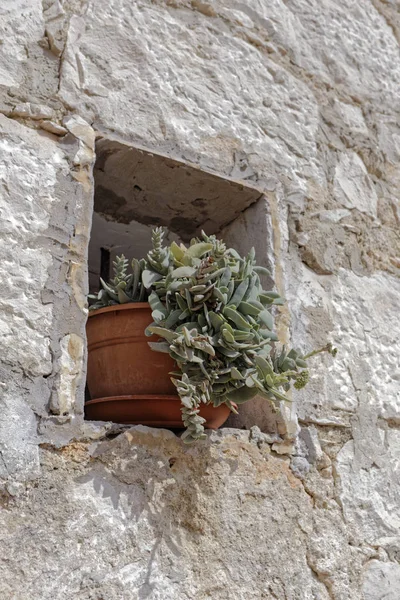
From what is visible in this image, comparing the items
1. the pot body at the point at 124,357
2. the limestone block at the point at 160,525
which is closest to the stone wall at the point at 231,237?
the limestone block at the point at 160,525

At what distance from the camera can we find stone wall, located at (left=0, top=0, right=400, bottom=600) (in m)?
1.27

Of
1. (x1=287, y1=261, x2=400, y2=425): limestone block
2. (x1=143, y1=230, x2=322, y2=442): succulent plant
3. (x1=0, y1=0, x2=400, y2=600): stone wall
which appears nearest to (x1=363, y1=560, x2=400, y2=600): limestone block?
(x1=0, y1=0, x2=400, y2=600): stone wall

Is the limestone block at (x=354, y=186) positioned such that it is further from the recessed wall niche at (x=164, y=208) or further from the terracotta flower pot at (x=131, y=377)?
the terracotta flower pot at (x=131, y=377)

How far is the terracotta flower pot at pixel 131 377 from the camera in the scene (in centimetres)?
142

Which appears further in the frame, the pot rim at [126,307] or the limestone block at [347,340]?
the limestone block at [347,340]

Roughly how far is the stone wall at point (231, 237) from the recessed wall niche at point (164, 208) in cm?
2

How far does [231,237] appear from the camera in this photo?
1.89 metres

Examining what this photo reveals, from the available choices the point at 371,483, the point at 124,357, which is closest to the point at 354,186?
the point at 371,483

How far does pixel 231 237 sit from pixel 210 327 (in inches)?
21.7

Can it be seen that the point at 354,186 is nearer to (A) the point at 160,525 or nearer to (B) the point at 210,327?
(B) the point at 210,327

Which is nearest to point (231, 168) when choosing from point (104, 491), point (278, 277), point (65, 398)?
point (278, 277)

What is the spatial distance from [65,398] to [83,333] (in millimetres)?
143

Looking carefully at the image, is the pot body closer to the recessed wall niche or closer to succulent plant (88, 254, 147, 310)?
succulent plant (88, 254, 147, 310)

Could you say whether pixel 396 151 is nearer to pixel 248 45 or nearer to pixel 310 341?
pixel 248 45
